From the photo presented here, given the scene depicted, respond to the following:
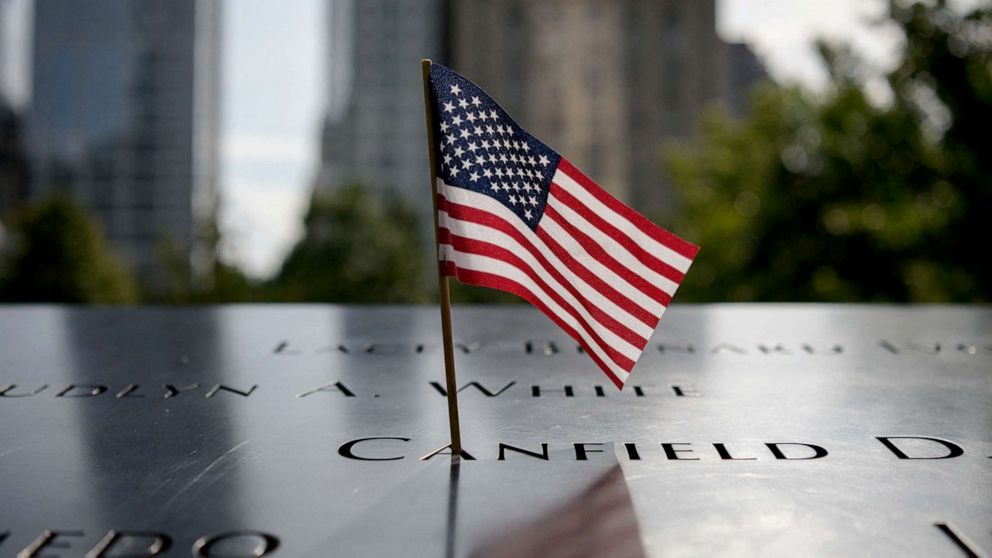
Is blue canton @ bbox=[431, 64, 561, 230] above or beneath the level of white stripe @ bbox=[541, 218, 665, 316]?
above

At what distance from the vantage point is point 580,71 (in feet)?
305

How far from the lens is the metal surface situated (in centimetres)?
264

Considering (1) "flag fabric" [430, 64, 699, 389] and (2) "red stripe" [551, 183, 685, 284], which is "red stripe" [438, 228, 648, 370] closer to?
(1) "flag fabric" [430, 64, 699, 389]

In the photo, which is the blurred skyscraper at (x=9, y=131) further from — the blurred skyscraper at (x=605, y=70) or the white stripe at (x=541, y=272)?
the white stripe at (x=541, y=272)

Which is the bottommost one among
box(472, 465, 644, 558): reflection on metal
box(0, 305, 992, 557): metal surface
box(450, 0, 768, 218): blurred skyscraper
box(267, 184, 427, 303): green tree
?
box(267, 184, 427, 303): green tree

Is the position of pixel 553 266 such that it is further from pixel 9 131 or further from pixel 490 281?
pixel 9 131

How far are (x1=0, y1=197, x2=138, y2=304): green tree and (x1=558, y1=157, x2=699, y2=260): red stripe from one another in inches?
1474

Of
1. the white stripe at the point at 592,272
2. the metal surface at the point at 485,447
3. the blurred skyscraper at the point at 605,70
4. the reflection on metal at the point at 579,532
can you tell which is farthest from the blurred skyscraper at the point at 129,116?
the reflection on metal at the point at 579,532

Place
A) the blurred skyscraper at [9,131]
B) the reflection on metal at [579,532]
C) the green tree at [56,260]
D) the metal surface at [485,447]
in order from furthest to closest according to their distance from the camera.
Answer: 1. the blurred skyscraper at [9,131]
2. the green tree at [56,260]
3. the metal surface at [485,447]
4. the reflection on metal at [579,532]

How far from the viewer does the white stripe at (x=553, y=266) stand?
3.41 m

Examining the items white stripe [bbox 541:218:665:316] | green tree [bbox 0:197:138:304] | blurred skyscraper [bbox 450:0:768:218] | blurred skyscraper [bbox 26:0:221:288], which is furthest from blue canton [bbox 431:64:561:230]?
blurred skyscraper [bbox 26:0:221:288]

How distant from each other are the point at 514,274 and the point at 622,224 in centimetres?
40

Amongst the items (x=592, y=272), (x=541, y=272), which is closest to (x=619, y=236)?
(x=592, y=272)

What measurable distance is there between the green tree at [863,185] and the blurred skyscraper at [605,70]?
65442mm
